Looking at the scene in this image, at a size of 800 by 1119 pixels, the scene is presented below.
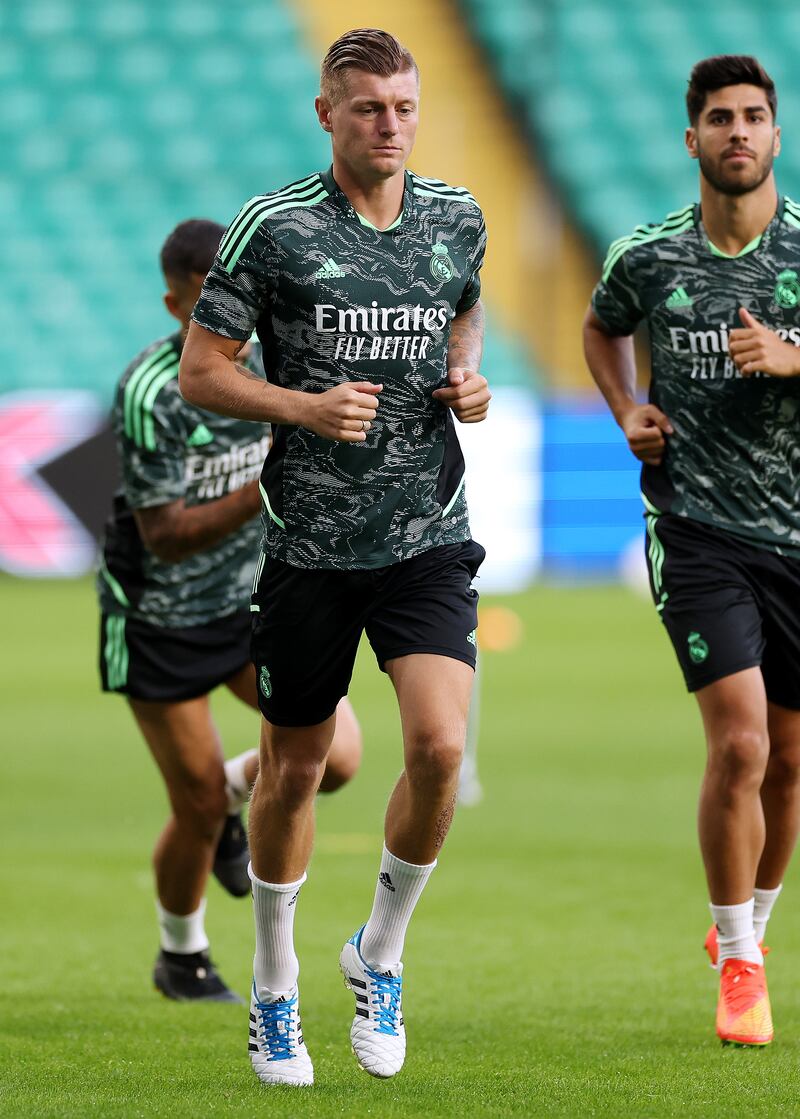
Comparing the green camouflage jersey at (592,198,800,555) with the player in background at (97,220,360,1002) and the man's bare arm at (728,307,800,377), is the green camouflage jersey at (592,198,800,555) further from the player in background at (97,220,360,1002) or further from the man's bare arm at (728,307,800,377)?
the player in background at (97,220,360,1002)

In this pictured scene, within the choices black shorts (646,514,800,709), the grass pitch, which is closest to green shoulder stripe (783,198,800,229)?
black shorts (646,514,800,709)

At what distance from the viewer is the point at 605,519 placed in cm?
2042

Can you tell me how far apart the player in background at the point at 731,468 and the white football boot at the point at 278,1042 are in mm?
1155

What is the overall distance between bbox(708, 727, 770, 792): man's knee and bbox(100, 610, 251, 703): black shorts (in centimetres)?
160

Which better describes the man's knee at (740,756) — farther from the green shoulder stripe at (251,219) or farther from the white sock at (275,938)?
the green shoulder stripe at (251,219)

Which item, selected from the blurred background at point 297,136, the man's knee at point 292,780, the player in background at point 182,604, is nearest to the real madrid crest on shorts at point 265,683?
the man's knee at point 292,780

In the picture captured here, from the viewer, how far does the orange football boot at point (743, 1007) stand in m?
4.51

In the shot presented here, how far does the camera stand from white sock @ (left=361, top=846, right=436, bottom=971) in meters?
4.18

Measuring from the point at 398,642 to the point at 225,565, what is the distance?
66.6 inches

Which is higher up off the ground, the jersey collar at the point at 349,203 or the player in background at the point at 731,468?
the jersey collar at the point at 349,203

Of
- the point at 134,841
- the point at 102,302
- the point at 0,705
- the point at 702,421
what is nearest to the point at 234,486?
the point at 702,421

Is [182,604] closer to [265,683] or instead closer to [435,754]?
[265,683]

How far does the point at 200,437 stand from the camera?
18.4 ft

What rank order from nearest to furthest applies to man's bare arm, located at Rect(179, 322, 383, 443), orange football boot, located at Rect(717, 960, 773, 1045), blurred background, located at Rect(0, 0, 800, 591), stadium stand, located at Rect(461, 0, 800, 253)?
man's bare arm, located at Rect(179, 322, 383, 443), orange football boot, located at Rect(717, 960, 773, 1045), blurred background, located at Rect(0, 0, 800, 591), stadium stand, located at Rect(461, 0, 800, 253)
